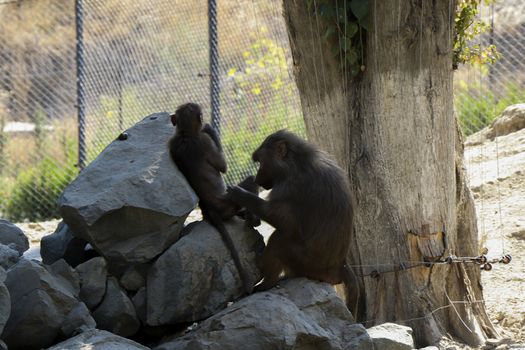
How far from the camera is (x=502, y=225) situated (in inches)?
354

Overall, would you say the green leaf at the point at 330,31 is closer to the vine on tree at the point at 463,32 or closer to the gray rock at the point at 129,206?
the vine on tree at the point at 463,32

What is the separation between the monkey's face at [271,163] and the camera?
20.6 ft

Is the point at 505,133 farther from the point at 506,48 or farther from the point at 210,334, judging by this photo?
the point at 210,334

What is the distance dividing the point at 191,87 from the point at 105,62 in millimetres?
1200

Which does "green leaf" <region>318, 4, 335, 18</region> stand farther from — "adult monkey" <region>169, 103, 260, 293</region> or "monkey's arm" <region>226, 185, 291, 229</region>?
"monkey's arm" <region>226, 185, 291, 229</region>

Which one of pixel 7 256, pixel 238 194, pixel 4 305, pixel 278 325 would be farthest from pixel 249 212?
pixel 4 305

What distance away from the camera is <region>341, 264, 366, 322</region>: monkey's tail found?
6.53 meters

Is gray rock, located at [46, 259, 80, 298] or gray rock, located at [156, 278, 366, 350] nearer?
gray rock, located at [156, 278, 366, 350]

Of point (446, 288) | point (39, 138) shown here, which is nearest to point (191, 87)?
point (39, 138)

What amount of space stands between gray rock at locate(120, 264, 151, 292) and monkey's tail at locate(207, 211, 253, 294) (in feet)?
1.84

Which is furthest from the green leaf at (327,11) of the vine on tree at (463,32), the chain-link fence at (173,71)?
the chain-link fence at (173,71)

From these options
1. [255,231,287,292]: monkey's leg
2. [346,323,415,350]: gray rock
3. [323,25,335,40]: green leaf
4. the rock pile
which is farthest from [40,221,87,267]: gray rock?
[323,25,335,40]: green leaf

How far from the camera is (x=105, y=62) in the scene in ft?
38.0

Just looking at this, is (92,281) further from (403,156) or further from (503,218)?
(503,218)
